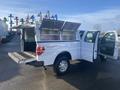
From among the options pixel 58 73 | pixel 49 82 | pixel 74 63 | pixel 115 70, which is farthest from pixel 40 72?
pixel 115 70

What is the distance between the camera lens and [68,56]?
8.44 meters

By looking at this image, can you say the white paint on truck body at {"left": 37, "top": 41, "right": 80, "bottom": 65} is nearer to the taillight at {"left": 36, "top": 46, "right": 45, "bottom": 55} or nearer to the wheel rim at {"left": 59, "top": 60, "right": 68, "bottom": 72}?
the taillight at {"left": 36, "top": 46, "right": 45, "bottom": 55}

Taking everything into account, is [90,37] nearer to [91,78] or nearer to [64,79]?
[91,78]

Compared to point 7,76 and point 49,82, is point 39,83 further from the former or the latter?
point 7,76

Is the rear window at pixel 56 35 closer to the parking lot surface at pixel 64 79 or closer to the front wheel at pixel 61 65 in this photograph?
the front wheel at pixel 61 65

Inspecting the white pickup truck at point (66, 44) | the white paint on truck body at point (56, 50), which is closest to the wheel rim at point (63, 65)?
the white pickup truck at point (66, 44)

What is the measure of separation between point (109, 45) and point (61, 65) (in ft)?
9.10

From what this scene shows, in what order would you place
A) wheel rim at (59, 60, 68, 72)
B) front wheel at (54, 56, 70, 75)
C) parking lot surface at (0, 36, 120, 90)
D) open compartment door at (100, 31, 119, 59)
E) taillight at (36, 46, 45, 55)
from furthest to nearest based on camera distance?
open compartment door at (100, 31, 119, 59) < wheel rim at (59, 60, 68, 72) < front wheel at (54, 56, 70, 75) < taillight at (36, 46, 45, 55) < parking lot surface at (0, 36, 120, 90)

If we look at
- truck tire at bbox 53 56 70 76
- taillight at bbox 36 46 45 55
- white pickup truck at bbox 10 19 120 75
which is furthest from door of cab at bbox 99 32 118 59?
taillight at bbox 36 46 45 55

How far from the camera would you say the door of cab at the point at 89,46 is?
28.3 ft

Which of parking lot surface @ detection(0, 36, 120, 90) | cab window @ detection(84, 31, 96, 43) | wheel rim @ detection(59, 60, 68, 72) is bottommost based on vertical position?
parking lot surface @ detection(0, 36, 120, 90)

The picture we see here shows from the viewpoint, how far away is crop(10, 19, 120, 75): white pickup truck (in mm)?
7438

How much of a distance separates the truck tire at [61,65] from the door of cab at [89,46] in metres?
0.99

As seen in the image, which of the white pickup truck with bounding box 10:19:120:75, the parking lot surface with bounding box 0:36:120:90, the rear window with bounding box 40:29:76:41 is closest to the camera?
the parking lot surface with bounding box 0:36:120:90
